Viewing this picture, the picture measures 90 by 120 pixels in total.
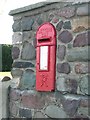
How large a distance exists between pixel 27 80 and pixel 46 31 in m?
0.78

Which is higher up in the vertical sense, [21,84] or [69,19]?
[69,19]

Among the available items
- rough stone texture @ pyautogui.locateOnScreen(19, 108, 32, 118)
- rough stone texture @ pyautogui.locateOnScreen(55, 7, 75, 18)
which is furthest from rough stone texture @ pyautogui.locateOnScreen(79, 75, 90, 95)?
rough stone texture @ pyautogui.locateOnScreen(19, 108, 32, 118)

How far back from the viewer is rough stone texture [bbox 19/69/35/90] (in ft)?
14.4

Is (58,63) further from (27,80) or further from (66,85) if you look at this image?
(27,80)

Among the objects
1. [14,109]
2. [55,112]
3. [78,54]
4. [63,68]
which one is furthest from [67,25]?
[14,109]

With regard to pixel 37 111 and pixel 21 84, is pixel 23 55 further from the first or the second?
pixel 37 111

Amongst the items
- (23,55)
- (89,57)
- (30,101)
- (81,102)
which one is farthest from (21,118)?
(89,57)

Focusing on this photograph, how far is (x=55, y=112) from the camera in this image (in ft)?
13.1

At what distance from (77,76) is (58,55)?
402 mm

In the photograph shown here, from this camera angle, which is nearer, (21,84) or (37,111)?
(37,111)

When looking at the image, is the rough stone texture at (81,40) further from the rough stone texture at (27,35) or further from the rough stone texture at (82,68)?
the rough stone texture at (27,35)

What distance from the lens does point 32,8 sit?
14.5 feet

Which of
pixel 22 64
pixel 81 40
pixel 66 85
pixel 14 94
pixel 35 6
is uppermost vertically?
pixel 35 6

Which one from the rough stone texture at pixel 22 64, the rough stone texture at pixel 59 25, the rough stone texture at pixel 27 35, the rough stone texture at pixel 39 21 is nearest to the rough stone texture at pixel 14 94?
the rough stone texture at pixel 22 64
